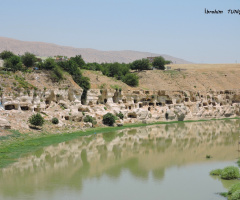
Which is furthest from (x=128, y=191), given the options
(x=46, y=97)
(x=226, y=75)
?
(x=226, y=75)

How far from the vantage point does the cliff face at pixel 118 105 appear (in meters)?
33.9

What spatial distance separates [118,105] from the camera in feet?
150

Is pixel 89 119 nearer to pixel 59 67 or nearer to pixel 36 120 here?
pixel 36 120

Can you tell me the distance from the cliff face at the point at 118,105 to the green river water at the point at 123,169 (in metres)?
5.62

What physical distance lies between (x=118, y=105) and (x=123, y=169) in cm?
2467

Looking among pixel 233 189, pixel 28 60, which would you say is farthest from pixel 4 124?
pixel 233 189

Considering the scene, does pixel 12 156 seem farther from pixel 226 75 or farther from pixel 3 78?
pixel 226 75

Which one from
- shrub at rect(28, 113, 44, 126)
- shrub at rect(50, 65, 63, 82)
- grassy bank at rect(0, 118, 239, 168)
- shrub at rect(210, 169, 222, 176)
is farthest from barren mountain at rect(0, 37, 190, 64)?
shrub at rect(210, 169, 222, 176)

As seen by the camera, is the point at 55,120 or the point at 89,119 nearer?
the point at 55,120

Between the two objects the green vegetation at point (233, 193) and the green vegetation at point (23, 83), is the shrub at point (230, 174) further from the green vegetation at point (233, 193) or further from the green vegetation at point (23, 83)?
the green vegetation at point (23, 83)

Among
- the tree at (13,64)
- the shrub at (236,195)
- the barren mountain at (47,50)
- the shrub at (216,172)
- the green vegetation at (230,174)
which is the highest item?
the barren mountain at (47,50)

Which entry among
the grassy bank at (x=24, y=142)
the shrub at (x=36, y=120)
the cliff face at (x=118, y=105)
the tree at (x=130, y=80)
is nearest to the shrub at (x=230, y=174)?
the grassy bank at (x=24, y=142)

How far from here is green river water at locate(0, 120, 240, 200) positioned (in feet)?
53.6

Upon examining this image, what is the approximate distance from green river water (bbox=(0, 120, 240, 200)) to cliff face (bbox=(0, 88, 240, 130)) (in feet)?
18.4
